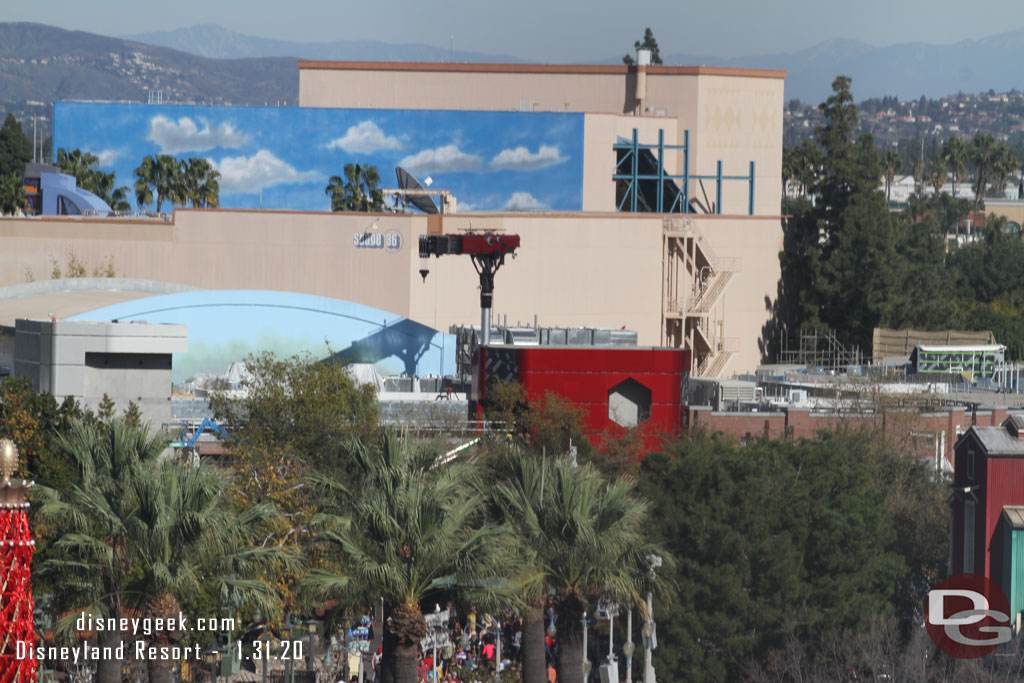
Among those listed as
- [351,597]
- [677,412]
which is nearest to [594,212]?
[677,412]

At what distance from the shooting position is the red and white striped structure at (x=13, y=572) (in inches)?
677

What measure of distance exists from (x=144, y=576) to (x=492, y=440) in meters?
19.6

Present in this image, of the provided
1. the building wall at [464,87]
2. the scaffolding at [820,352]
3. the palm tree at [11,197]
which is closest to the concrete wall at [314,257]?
the scaffolding at [820,352]

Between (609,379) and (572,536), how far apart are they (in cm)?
2818

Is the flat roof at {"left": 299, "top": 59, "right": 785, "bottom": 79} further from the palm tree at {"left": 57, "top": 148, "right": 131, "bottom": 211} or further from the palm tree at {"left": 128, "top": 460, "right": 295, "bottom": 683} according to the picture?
the palm tree at {"left": 128, "top": 460, "right": 295, "bottom": 683}

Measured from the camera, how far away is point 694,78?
10050 centimetres

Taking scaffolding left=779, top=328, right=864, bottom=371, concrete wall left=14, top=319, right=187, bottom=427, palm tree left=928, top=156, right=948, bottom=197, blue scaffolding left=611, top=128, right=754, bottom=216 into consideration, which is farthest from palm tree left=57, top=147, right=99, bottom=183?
palm tree left=928, top=156, right=948, bottom=197

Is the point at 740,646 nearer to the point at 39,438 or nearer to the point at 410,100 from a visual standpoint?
the point at 39,438

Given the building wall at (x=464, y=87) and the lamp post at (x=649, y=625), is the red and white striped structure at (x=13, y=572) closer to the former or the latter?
the lamp post at (x=649, y=625)

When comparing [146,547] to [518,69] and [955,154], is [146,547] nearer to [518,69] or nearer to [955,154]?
[518,69]

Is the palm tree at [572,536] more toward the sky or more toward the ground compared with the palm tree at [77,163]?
more toward the ground

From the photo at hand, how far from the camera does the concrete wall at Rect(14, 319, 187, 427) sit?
4678 centimetres

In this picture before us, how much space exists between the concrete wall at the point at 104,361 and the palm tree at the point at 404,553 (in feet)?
67.5

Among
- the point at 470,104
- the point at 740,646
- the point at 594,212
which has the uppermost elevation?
the point at 470,104
